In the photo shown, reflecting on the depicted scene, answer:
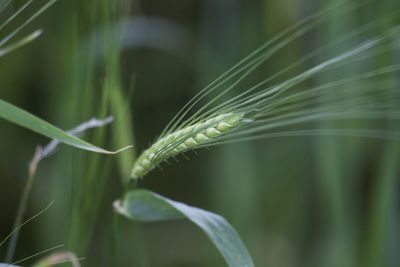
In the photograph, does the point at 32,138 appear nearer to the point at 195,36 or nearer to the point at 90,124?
the point at 195,36

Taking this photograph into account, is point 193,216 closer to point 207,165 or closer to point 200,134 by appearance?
point 200,134

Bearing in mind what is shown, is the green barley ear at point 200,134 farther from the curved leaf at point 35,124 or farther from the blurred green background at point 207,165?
the blurred green background at point 207,165

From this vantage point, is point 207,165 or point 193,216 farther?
point 207,165

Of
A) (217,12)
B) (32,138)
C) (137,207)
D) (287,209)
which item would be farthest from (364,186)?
(137,207)

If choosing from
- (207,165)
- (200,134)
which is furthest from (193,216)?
(207,165)
